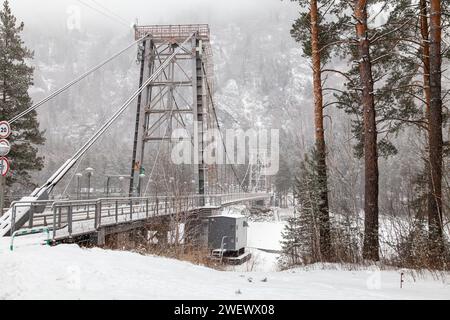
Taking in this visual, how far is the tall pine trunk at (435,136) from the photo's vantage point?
8.98 metres

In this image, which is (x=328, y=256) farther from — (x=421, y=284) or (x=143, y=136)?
(x=143, y=136)

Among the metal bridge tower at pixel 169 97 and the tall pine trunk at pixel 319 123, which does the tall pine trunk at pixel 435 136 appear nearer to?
the tall pine trunk at pixel 319 123

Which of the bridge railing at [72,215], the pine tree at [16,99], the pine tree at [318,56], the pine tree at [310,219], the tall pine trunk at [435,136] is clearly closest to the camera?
the tall pine trunk at [435,136]

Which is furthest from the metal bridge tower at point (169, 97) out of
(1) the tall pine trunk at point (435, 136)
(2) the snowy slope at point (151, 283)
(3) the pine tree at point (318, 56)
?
(2) the snowy slope at point (151, 283)

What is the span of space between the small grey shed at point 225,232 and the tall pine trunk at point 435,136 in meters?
17.6

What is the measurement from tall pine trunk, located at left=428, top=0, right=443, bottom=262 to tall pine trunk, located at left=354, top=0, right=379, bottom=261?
1194 mm

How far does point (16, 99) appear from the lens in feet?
76.2

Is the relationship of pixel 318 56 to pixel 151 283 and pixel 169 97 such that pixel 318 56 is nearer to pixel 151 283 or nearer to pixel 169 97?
pixel 151 283

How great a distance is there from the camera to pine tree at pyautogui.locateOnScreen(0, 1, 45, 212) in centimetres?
2330

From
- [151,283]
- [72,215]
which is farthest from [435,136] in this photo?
[72,215]

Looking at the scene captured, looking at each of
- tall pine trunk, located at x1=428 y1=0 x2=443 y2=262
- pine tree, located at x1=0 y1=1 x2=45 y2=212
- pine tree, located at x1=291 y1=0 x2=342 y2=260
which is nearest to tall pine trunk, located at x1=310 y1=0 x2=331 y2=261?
pine tree, located at x1=291 y1=0 x2=342 y2=260

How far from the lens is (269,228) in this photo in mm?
47719
